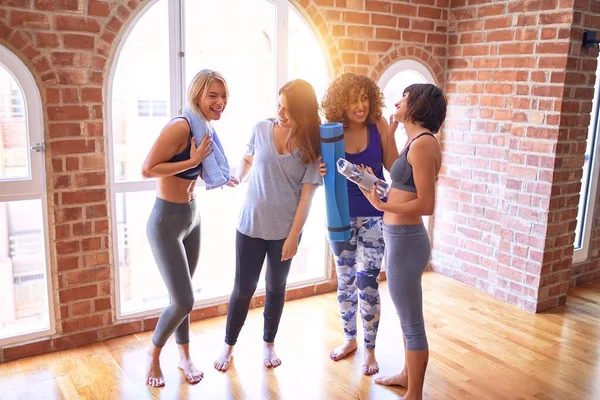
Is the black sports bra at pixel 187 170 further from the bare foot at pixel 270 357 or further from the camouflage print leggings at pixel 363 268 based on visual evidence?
the bare foot at pixel 270 357

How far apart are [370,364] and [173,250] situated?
124cm

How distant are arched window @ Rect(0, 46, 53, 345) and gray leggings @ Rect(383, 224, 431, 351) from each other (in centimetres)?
188

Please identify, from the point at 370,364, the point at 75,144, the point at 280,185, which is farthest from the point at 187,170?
the point at 370,364

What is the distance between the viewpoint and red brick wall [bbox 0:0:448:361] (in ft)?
8.99

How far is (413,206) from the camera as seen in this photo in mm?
2268

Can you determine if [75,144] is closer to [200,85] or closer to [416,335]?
[200,85]

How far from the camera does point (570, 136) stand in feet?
11.9

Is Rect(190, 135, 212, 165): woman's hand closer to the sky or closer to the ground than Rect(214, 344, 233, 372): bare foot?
closer to the sky

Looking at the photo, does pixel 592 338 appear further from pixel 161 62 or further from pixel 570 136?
pixel 161 62

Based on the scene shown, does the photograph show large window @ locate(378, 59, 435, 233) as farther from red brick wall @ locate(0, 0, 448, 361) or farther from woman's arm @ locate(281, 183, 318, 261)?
red brick wall @ locate(0, 0, 448, 361)

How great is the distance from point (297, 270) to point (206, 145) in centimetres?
196

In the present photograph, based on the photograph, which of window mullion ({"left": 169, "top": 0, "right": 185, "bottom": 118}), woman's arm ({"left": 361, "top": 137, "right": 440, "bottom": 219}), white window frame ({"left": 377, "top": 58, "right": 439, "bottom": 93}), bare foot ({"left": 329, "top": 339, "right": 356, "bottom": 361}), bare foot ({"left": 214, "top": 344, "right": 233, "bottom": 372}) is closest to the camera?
woman's arm ({"left": 361, "top": 137, "right": 440, "bottom": 219})

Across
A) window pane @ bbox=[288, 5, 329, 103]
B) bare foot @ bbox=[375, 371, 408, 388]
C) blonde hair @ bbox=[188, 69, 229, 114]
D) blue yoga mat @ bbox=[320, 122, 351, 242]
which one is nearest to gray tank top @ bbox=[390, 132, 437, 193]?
blue yoga mat @ bbox=[320, 122, 351, 242]

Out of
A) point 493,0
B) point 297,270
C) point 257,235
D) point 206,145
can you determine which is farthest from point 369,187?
point 493,0
